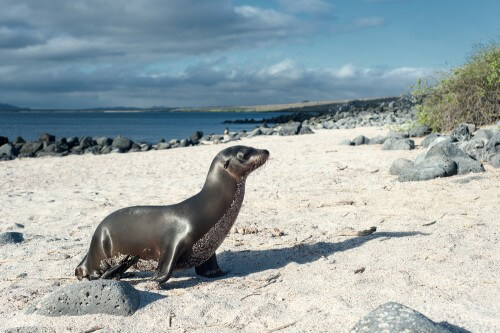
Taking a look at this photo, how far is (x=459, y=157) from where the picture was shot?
995 centimetres

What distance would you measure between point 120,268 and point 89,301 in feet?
2.70

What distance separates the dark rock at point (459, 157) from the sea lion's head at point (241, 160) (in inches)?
219

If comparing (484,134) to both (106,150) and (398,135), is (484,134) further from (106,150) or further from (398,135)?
(106,150)

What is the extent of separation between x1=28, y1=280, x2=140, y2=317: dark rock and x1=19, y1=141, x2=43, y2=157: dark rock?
19831 millimetres

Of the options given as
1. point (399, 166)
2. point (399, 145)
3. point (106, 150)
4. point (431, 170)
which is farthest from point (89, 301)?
point (106, 150)

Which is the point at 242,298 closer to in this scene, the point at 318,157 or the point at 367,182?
the point at 367,182

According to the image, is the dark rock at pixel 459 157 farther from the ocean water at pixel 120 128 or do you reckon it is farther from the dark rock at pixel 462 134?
the ocean water at pixel 120 128

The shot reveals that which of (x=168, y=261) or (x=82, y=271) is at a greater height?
(x=168, y=261)

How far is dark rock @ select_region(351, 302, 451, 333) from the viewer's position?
11.3ft

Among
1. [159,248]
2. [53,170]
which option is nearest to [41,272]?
[159,248]

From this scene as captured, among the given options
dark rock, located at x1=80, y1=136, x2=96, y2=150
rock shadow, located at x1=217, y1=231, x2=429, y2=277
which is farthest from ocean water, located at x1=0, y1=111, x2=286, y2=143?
rock shadow, located at x1=217, y1=231, x2=429, y2=277

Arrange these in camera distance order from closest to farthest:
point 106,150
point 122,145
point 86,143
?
point 106,150, point 122,145, point 86,143

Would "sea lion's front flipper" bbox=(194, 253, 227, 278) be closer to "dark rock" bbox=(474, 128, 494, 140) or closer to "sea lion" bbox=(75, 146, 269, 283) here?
"sea lion" bbox=(75, 146, 269, 283)

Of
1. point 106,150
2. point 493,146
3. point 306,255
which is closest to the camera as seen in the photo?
point 306,255
